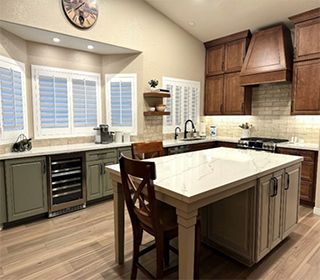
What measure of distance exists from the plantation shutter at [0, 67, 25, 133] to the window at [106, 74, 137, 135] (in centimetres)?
152

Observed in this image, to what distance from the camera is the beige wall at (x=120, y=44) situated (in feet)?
10.5

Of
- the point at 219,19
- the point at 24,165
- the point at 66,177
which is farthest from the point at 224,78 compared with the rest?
the point at 24,165

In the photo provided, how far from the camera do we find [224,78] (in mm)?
5223

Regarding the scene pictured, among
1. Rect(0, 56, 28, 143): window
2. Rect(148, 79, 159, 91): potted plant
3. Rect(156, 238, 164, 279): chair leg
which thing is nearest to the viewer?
Rect(156, 238, 164, 279): chair leg

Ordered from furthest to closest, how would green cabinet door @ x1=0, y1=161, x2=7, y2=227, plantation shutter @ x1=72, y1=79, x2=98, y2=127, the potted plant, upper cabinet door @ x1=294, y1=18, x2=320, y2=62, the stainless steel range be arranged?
the potted plant → plantation shutter @ x1=72, y1=79, x2=98, y2=127 → the stainless steel range → upper cabinet door @ x1=294, y1=18, x2=320, y2=62 → green cabinet door @ x1=0, y1=161, x2=7, y2=227

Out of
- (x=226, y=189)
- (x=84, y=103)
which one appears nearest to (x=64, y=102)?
(x=84, y=103)

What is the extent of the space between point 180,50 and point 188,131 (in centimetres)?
177

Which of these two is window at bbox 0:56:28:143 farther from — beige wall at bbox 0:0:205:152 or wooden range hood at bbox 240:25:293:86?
wooden range hood at bbox 240:25:293:86

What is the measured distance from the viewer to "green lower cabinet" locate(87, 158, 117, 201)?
374 cm

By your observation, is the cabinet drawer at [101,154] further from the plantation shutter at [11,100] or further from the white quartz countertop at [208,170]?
the white quartz countertop at [208,170]

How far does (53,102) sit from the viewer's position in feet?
13.0

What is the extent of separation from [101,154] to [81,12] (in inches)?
84.9

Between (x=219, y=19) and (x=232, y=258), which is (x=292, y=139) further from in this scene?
(x=232, y=258)

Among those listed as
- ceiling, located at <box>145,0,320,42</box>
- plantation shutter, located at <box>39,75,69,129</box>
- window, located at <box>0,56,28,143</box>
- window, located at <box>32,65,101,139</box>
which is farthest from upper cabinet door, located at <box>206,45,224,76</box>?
window, located at <box>0,56,28,143</box>
